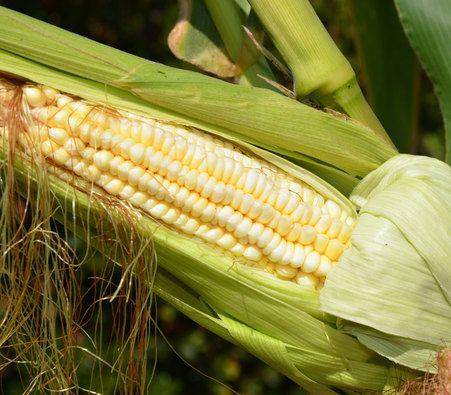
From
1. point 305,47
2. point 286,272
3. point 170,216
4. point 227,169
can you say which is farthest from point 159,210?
point 305,47

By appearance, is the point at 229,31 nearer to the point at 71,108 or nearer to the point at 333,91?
the point at 333,91

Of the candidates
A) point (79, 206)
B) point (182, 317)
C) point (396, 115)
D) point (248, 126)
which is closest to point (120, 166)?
point (79, 206)

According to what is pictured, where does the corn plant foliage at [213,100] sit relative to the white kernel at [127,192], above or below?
above

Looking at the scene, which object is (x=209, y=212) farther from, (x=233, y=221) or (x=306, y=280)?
(x=306, y=280)

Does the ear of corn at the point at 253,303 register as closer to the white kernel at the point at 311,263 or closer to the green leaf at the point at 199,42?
the white kernel at the point at 311,263

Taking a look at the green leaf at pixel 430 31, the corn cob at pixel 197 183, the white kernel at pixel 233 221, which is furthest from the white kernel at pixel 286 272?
the green leaf at pixel 430 31

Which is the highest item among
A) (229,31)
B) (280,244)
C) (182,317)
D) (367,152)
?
(229,31)
